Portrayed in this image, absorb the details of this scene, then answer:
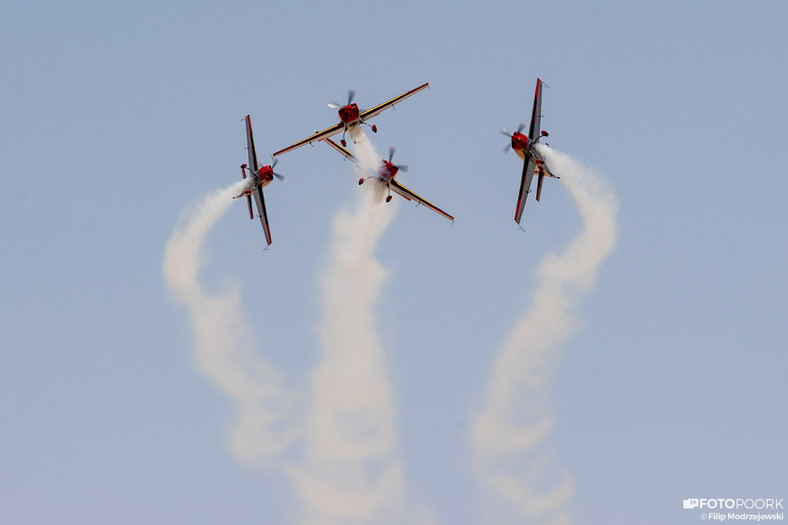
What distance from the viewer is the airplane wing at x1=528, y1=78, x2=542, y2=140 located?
13088 cm

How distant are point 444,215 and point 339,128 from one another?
12.8 metres

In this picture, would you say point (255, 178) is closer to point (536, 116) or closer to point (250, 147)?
point (250, 147)

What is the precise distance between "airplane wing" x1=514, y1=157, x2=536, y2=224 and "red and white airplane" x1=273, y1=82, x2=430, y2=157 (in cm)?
1303

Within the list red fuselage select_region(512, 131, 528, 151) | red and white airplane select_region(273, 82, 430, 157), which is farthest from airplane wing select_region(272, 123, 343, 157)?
red fuselage select_region(512, 131, 528, 151)

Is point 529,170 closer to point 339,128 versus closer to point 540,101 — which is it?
point 540,101

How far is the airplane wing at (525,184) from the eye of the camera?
5202 inches

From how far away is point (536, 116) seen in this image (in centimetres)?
13100

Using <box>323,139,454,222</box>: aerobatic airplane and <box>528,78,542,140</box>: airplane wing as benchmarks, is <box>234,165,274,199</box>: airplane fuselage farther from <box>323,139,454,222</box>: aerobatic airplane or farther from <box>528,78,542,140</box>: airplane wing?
<box>528,78,542,140</box>: airplane wing

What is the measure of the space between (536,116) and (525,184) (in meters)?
6.57

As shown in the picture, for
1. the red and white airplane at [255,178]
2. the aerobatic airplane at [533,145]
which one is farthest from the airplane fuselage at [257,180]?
the aerobatic airplane at [533,145]

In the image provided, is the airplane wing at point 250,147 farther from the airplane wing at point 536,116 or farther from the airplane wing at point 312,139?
the airplane wing at point 536,116

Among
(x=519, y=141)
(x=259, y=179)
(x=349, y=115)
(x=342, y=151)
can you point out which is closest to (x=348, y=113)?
(x=349, y=115)

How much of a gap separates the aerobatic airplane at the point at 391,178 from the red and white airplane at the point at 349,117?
45.6 inches

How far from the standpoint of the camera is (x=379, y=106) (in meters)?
137
